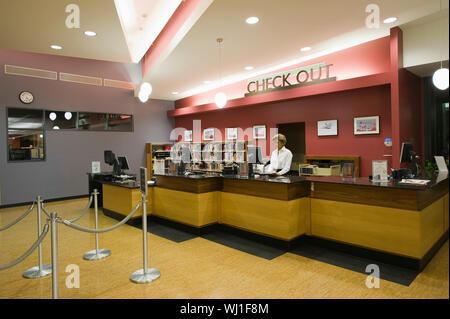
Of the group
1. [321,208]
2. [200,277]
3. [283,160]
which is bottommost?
[200,277]

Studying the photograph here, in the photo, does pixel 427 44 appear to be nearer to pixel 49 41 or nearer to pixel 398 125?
pixel 398 125

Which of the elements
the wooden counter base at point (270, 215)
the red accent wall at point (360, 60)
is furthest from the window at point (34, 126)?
the red accent wall at point (360, 60)

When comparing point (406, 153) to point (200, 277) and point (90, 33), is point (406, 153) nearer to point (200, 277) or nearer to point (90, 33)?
point (200, 277)

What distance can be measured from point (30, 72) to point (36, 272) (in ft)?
21.1

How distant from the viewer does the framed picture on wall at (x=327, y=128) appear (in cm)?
668

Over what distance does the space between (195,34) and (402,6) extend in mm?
3300

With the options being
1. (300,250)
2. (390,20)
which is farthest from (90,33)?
(390,20)

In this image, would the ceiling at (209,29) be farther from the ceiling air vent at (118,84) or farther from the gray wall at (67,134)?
the ceiling air vent at (118,84)

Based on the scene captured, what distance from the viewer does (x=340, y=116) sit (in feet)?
21.7

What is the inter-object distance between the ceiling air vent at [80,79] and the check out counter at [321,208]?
17.2 feet

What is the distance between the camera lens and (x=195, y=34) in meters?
5.17

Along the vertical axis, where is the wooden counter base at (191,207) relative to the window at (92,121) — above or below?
below

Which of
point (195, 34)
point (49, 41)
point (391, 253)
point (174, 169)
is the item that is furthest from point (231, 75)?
point (391, 253)

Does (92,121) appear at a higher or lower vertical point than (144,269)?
higher
